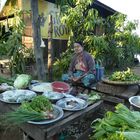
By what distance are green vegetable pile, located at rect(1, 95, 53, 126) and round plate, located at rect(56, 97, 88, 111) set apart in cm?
29

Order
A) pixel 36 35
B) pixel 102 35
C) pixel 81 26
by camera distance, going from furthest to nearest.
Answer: pixel 102 35
pixel 81 26
pixel 36 35

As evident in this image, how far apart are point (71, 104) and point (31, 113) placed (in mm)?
713

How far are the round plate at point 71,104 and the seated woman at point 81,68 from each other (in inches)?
70.0

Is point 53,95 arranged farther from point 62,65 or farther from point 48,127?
point 62,65

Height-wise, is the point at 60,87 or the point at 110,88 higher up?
the point at 60,87

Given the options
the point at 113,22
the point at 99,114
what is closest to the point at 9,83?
the point at 99,114

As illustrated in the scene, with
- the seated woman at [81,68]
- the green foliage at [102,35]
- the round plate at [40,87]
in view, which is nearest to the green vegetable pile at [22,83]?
the round plate at [40,87]

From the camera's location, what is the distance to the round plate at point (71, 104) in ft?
9.48

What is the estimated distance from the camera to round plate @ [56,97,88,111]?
289 cm

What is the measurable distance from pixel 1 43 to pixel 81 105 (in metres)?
5.42

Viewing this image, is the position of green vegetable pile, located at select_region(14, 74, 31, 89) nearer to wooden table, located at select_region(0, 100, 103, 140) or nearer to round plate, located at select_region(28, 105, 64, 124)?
wooden table, located at select_region(0, 100, 103, 140)

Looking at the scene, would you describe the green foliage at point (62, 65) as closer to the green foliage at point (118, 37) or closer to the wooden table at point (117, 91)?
the green foliage at point (118, 37)

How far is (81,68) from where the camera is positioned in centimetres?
514

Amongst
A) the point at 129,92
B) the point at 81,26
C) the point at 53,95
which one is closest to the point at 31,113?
the point at 53,95
